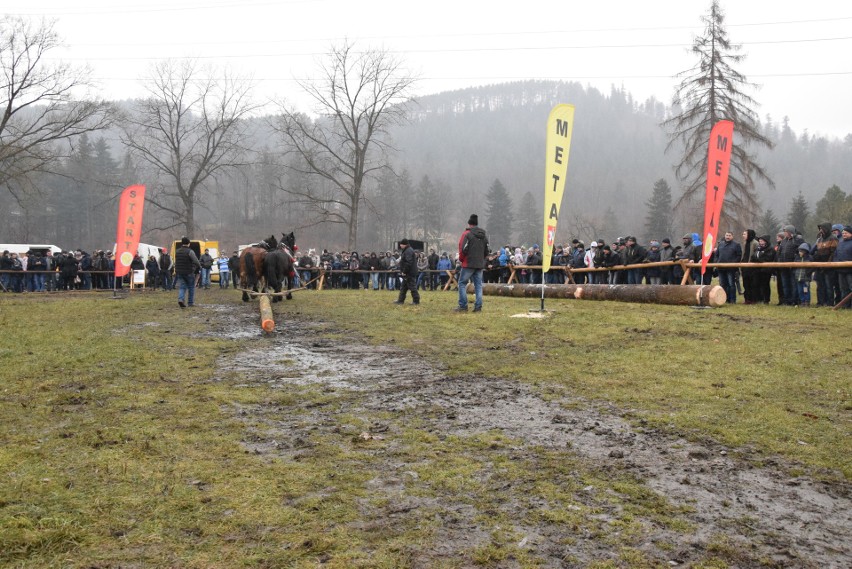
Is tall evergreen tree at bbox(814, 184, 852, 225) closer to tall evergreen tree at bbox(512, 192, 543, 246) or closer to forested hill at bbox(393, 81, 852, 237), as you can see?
tall evergreen tree at bbox(512, 192, 543, 246)

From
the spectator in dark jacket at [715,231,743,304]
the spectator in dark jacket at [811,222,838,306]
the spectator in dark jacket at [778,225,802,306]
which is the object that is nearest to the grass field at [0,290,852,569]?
the spectator in dark jacket at [811,222,838,306]

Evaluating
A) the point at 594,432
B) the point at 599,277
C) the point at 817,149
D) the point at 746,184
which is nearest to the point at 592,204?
the point at 817,149

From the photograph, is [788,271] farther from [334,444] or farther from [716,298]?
[334,444]

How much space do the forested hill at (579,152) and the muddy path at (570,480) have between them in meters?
92.8

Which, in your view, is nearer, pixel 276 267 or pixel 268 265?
pixel 268 265

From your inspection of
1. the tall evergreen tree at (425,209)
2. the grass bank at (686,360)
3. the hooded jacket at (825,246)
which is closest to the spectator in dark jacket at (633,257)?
the grass bank at (686,360)

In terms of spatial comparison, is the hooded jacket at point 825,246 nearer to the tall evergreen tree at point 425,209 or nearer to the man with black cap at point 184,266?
the man with black cap at point 184,266

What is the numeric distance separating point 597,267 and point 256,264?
11243 millimetres

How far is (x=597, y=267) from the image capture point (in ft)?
70.4

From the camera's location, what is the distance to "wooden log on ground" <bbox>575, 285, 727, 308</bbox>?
15.0m

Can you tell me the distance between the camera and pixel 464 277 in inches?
584

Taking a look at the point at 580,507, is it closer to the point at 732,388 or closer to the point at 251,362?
the point at 732,388

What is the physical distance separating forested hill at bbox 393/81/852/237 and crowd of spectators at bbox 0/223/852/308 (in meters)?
69.9

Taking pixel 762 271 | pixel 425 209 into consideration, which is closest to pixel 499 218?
pixel 425 209
